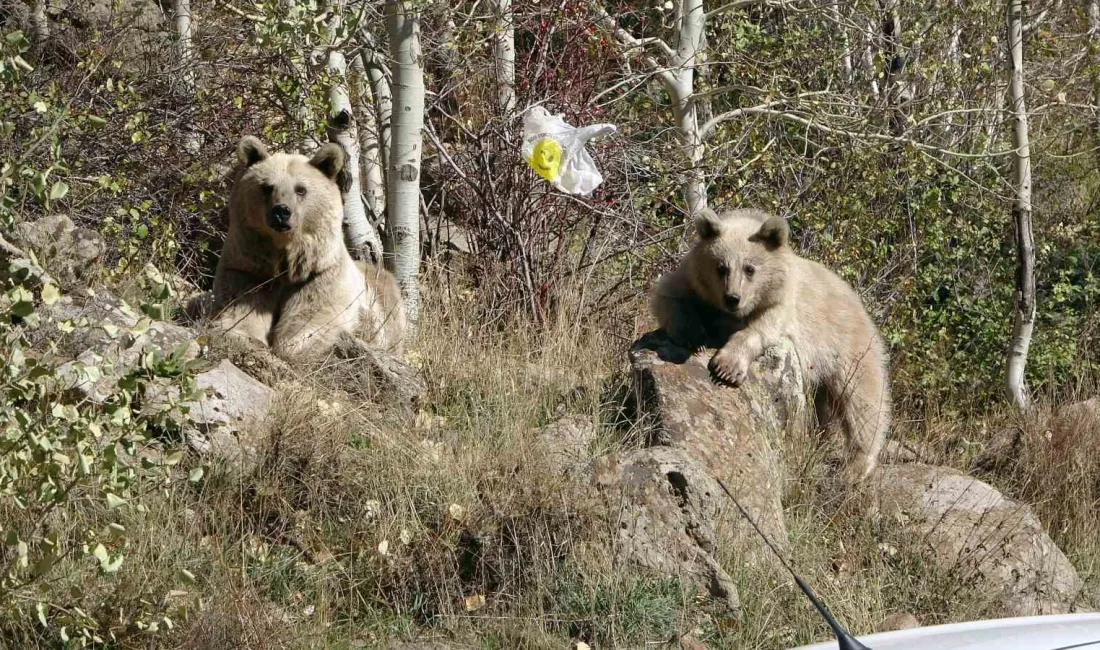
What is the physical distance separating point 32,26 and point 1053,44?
958 centimetres

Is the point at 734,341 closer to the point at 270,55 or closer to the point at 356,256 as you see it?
the point at 356,256

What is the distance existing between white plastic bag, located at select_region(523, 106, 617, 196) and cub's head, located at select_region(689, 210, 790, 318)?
3.95 ft

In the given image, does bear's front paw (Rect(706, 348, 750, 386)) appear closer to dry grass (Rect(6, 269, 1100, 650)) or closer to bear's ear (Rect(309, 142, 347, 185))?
dry grass (Rect(6, 269, 1100, 650))

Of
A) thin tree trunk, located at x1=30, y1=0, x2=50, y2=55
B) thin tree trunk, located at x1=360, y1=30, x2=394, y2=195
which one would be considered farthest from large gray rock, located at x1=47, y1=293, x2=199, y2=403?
thin tree trunk, located at x1=30, y1=0, x2=50, y2=55

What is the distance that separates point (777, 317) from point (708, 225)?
2.10 ft

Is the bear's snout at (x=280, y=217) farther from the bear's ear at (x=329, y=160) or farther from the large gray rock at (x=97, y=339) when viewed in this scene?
the large gray rock at (x=97, y=339)

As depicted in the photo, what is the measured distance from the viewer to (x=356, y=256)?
29.2 feet

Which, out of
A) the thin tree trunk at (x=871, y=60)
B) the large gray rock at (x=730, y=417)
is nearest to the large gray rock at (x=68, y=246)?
the large gray rock at (x=730, y=417)

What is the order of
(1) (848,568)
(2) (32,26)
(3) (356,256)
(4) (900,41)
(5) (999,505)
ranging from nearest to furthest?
1. (1) (848,568)
2. (5) (999,505)
3. (3) (356,256)
4. (2) (32,26)
5. (4) (900,41)

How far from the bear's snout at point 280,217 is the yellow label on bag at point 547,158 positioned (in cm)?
162

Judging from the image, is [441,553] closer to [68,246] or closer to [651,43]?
[68,246]

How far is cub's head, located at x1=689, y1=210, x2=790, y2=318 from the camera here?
6.75m

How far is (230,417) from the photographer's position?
5.87m

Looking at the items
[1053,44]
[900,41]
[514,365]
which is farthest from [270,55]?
[1053,44]
